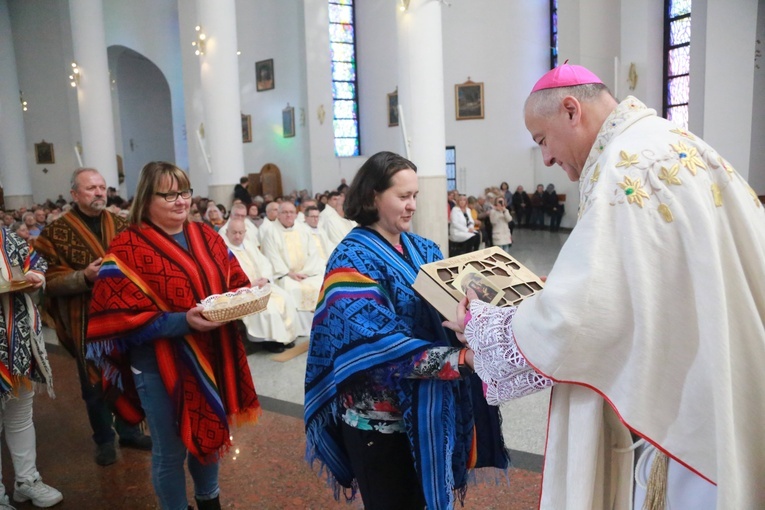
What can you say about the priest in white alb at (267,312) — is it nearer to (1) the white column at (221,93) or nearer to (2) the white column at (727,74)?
(1) the white column at (221,93)

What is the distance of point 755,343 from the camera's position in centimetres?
141

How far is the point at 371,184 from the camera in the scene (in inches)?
88.4

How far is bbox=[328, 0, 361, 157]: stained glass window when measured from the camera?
20.9 metres

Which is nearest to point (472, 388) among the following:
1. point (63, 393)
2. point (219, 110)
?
point (63, 393)

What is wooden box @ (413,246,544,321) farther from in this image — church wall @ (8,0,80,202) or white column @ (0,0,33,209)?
church wall @ (8,0,80,202)

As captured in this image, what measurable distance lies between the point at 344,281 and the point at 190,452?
4.10 ft

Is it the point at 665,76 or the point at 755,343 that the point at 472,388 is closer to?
the point at 755,343

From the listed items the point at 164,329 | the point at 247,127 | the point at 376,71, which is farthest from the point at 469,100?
the point at 164,329

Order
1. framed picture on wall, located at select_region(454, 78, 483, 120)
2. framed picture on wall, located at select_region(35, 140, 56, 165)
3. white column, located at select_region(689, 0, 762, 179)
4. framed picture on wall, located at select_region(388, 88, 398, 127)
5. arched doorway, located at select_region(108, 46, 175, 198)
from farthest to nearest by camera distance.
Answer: arched doorway, located at select_region(108, 46, 175, 198)
framed picture on wall, located at select_region(35, 140, 56, 165)
framed picture on wall, located at select_region(388, 88, 398, 127)
framed picture on wall, located at select_region(454, 78, 483, 120)
white column, located at select_region(689, 0, 762, 179)

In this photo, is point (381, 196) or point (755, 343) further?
point (381, 196)

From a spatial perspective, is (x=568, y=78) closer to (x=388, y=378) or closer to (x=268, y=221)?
(x=388, y=378)

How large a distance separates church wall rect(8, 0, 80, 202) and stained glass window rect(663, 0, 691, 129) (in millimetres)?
18855

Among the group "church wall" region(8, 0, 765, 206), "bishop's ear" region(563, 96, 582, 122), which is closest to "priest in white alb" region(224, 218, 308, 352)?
"bishop's ear" region(563, 96, 582, 122)

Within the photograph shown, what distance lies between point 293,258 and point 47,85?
755 inches
